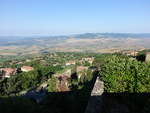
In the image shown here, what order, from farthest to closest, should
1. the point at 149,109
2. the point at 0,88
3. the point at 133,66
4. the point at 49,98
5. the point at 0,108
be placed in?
the point at 0,88, the point at 49,98, the point at 133,66, the point at 0,108, the point at 149,109

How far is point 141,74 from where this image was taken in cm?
1014

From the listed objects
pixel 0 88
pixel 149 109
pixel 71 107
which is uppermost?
pixel 149 109

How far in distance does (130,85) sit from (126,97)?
64 cm

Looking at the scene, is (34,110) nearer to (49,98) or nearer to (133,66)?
(49,98)

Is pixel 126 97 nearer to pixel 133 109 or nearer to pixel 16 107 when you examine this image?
pixel 133 109

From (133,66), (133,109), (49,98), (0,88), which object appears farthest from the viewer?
(0,88)

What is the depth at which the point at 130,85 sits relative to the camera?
34.0ft

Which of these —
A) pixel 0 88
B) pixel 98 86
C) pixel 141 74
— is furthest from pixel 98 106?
pixel 0 88

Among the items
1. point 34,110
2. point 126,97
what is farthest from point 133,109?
point 34,110

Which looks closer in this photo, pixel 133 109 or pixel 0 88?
pixel 133 109

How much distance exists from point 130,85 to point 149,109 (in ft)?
11.8

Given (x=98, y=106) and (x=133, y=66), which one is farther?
(x=133, y=66)

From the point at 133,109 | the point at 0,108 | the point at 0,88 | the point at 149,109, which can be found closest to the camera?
the point at 149,109

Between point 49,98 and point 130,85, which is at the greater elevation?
point 130,85
